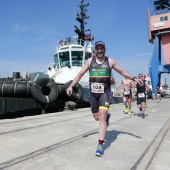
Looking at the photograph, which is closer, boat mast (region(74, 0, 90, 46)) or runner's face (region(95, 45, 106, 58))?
runner's face (region(95, 45, 106, 58))

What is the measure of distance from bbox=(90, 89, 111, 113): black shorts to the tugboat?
7.63 meters

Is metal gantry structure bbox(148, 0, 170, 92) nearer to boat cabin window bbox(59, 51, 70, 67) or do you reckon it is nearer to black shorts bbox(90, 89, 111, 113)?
boat cabin window bbox(59, 51, 70, 67)

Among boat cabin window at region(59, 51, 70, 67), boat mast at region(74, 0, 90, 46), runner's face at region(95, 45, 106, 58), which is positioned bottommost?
runner's face at region(95, 45, 106, 58)

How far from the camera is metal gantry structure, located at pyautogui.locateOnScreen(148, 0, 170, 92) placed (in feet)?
140

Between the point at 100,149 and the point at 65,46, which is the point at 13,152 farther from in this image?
the point at 65,46

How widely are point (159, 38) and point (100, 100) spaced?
42.8 meters

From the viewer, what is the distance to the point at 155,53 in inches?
1716

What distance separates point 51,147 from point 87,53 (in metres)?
18.7

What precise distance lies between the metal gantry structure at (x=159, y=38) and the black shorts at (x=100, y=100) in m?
40.2

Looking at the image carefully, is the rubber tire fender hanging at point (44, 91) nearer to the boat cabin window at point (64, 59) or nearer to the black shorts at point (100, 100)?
the black shorts at point (100, 100)

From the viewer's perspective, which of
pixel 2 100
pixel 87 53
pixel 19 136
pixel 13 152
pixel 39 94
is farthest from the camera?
pixel 87 53

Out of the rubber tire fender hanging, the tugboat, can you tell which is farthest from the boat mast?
the rubber tire fender hanging

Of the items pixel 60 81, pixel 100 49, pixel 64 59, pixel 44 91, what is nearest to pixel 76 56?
pixel 64 59

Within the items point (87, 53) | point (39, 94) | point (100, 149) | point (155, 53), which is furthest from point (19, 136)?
point (155, 53)
